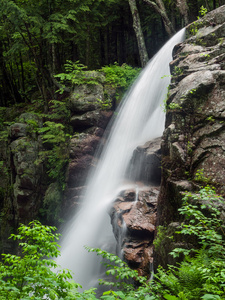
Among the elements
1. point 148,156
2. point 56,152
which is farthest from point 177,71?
point 56,152

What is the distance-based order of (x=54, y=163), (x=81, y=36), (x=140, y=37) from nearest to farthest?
(x=54, y=163) < (x=81, y=36) < (x=140, y=37)

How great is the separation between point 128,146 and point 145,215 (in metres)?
3.81

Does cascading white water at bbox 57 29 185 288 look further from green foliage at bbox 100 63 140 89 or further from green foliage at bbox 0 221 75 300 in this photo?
green foliage at bbox 0 221 75 300

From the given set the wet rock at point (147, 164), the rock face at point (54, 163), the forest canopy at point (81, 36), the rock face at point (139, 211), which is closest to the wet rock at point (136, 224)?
the rock face at point (139, 211)

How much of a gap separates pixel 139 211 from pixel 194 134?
2553mm

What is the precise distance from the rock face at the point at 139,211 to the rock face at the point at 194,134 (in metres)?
0.73

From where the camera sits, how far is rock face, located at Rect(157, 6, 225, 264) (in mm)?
4516

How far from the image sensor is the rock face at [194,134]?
14.8 feet

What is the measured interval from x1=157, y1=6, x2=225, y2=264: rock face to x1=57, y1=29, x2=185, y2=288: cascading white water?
299 cm

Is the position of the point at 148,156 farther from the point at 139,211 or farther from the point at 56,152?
the point at 56,152

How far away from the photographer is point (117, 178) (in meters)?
8.61

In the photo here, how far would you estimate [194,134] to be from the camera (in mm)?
5141

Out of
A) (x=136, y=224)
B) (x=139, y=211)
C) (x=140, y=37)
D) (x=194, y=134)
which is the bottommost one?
(x=136, y=224)

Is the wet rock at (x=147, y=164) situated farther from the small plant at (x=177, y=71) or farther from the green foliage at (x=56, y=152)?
the green foliage at (x=56, y=152)
